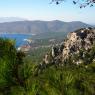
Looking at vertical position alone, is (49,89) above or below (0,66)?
below

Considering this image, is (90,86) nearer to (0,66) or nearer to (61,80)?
(61,80)

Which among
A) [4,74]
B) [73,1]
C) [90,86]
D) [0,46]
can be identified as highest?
[73,1]

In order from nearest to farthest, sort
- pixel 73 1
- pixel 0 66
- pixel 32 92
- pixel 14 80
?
pixel 32 92 → pixel 0 66 → pixel 14 80 → pixel 73 1

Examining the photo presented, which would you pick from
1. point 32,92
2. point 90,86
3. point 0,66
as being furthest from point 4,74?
point 90,86

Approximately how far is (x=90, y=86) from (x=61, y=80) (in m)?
0.86

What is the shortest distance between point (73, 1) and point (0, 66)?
3.22m

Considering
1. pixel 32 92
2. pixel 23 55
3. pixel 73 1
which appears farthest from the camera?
pixel 73 1

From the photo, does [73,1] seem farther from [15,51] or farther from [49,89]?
[49,89]

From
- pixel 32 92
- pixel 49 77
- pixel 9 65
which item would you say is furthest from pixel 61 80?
pixel 9 65

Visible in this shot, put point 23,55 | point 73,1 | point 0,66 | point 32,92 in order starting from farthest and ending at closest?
point 73,1 → point 23,55 → point 0,66 → point 32,92

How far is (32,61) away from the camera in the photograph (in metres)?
Result: 5.83

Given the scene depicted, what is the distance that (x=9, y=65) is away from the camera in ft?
17.9

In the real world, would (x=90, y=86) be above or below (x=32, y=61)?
below

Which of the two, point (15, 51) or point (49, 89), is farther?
point (15, 51)
